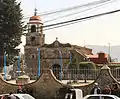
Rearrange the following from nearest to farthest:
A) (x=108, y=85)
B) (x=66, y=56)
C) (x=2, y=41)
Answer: (x=108, y=85) → (x=2, y=41) → (x=66, y=56)

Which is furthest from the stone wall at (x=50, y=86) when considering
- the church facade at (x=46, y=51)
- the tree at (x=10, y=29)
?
the church facade at (x=46, y=51)

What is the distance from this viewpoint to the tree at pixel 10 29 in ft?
148

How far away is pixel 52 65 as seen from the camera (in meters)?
65.7

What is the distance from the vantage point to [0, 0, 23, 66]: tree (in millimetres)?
44969

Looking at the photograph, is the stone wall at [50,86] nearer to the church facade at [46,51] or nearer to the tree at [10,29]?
the tree at [10,29]

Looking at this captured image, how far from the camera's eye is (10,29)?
45.8 meters

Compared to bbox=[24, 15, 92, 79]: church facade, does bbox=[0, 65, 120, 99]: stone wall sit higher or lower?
lower

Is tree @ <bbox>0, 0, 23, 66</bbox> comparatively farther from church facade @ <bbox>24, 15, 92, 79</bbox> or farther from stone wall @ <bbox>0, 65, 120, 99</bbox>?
stone wall @ <bbox>0, 65, 120, 99</bbox>

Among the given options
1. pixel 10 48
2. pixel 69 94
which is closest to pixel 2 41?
pixel 10 48

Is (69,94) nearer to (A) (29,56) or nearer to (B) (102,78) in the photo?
(B) (102,78)

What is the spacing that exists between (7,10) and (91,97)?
1159 inches

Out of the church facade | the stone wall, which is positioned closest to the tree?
the church facade

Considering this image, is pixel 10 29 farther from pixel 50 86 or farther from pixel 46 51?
pixel 46 51

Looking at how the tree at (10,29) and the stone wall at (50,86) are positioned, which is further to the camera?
the tree at (10,29)
